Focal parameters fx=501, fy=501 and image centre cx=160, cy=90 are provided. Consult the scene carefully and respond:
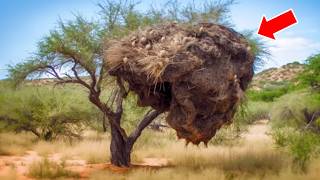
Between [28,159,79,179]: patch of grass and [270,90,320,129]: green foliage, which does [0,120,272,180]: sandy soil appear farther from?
[270,90,320,129]: green foliage

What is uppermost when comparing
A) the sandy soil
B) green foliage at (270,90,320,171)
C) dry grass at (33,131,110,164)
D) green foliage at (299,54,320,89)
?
green foliage at (299,54,320,89)

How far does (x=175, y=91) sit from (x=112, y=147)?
5.39m

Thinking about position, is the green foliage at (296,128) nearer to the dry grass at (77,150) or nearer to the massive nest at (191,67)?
the massive nest at (191,67)

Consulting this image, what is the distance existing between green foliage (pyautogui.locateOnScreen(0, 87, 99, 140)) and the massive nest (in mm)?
13971

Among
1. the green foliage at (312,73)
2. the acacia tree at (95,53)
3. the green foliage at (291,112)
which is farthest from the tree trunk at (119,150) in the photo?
the green foliage at (291,112)

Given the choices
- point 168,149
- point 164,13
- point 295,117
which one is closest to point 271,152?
point 168,149

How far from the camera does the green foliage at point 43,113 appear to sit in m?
29.3

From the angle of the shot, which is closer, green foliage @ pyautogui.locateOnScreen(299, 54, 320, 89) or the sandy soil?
the sandy soil

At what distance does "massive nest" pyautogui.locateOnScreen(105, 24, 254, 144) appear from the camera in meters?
14.6

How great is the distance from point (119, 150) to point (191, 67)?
611 cm

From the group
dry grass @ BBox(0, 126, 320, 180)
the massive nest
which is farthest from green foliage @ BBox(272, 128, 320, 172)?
the massive nest

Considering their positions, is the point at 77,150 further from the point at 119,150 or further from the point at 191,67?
the point at 191,67

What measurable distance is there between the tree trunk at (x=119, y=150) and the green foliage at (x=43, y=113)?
10.3 meters

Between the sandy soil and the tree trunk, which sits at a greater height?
the tree trunk
